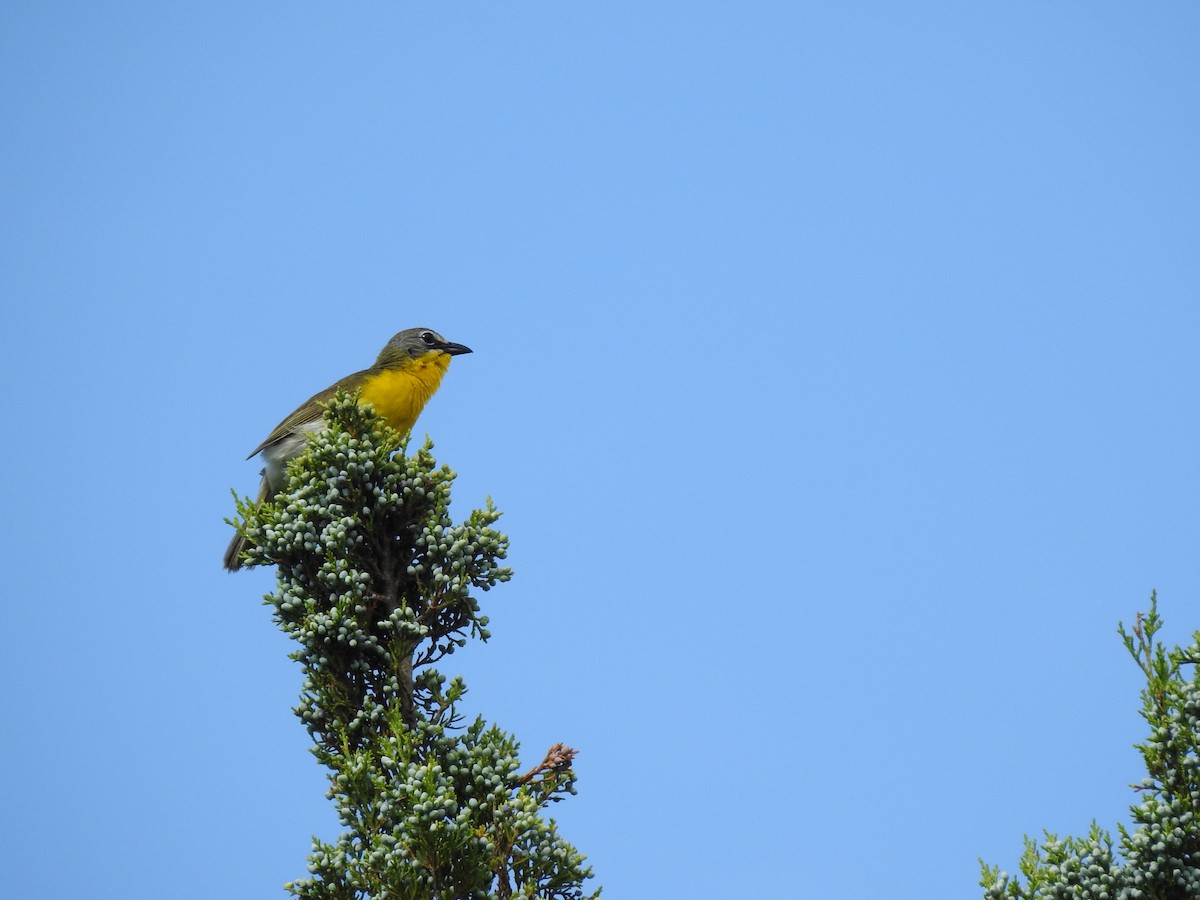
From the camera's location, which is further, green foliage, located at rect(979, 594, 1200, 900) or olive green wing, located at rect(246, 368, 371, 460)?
olive green wing, located at rect(246, 368, 371, 460)

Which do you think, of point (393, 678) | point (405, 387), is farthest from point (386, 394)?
point (393, 678)

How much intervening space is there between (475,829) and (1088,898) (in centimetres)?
323

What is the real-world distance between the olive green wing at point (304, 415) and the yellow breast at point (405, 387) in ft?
0.55

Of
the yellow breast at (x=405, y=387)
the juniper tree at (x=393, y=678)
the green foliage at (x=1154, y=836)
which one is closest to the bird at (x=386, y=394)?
the yellow breast at (x=405, y=387)

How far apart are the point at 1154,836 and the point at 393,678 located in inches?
162

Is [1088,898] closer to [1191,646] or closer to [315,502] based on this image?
[1191,646]

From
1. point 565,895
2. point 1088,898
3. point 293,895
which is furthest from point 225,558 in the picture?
point 1088,898

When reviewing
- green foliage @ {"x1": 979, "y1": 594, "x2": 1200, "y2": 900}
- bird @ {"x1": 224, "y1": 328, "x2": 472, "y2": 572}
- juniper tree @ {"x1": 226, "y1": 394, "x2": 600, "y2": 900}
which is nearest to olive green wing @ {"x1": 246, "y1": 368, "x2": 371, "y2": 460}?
bird @ {"x1": 224, "y1": 328, "x2": 472, "y2": 572}

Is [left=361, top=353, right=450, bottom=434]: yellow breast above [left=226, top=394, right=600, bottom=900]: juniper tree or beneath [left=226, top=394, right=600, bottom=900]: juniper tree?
above

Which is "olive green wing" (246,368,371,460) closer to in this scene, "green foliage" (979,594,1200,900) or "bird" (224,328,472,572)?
"bird" (224,328,472,572)

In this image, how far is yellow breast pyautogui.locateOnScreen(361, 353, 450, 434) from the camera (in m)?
10.4

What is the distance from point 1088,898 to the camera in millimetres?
6133

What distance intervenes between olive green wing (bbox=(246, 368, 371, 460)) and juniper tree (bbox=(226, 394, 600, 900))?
2982 mm

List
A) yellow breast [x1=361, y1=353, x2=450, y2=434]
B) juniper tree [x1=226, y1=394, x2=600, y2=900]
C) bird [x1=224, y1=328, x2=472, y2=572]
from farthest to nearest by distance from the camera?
yellow breast [x1=361, y1=353, x2=450, y2=434], bird [x1=224, y1=328, x2=472, y2=572], juniper tree [x1=226, y1=394, x2=600, y2=900]
